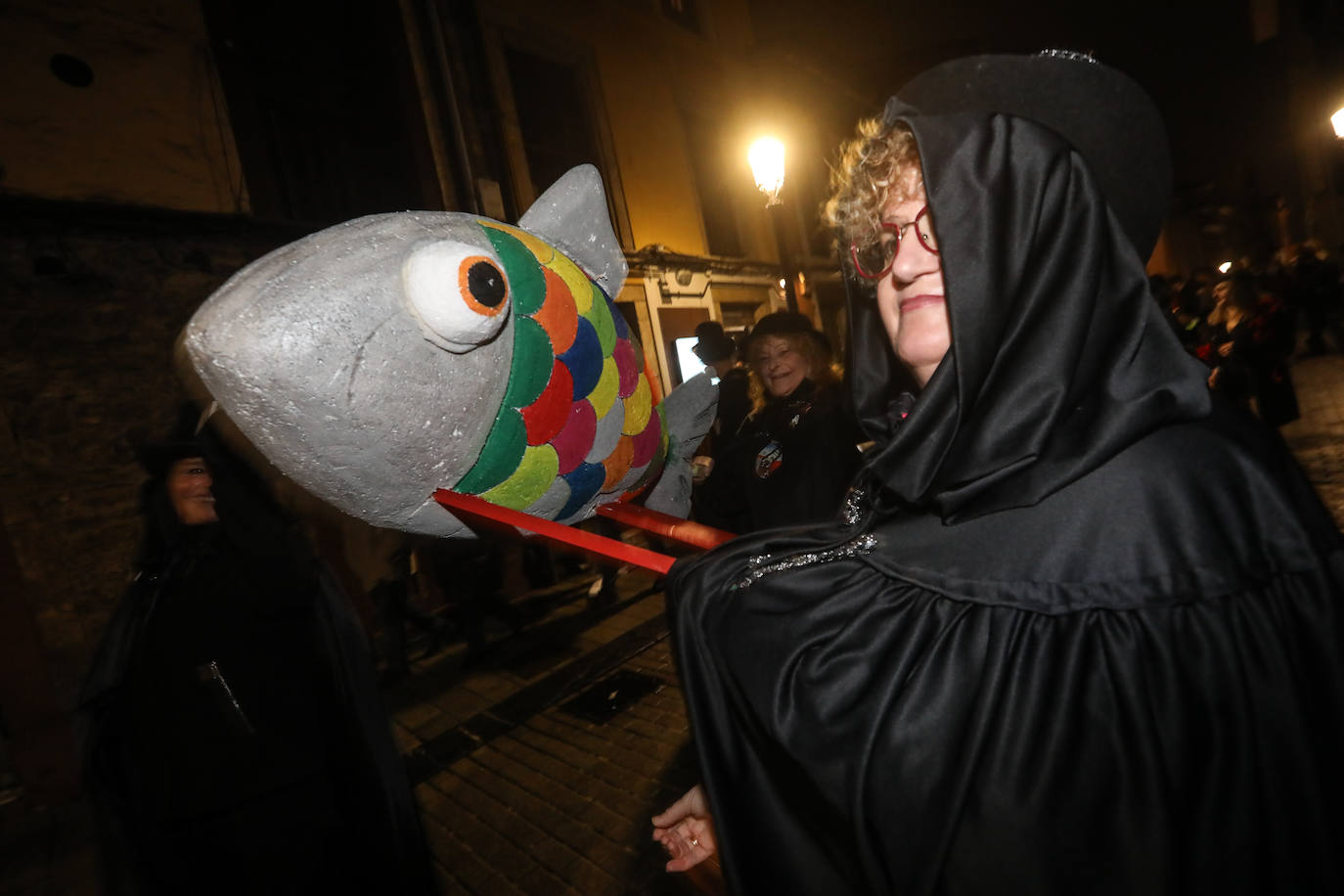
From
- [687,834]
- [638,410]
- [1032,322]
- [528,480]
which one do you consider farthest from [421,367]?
[687,834]

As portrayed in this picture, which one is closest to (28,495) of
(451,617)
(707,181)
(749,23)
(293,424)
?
(451,617)

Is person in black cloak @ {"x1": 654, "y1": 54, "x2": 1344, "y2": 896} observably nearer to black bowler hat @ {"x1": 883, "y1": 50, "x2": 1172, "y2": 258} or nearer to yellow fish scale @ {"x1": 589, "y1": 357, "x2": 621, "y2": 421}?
black bowler hat @ {"x1": 883, "y1": 50, "x2": 1172, "y2": 258}

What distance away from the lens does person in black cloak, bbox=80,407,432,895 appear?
6.15 ft

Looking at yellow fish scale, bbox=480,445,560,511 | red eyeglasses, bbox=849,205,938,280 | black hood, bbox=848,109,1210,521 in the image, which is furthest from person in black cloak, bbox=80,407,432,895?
black hood, bbox=848,109,1210,521

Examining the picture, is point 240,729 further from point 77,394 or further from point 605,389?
point 77,394

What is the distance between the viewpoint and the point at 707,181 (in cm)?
1123

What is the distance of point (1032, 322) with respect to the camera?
0.88 meters

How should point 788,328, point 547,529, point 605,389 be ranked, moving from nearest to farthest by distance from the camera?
point 547,529 < point 605,389 < point 788,328

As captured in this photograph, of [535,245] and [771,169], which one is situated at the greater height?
[771,169]

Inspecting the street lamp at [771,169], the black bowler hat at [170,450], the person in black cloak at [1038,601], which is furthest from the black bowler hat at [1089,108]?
the street lamp at [771,169]

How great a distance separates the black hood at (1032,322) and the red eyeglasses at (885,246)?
0.09 m

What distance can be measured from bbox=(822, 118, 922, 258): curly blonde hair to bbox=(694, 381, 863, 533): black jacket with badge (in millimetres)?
1218

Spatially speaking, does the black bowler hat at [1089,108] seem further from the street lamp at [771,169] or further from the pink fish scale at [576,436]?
the street lamp at [771,169]

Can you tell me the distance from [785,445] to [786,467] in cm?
11
